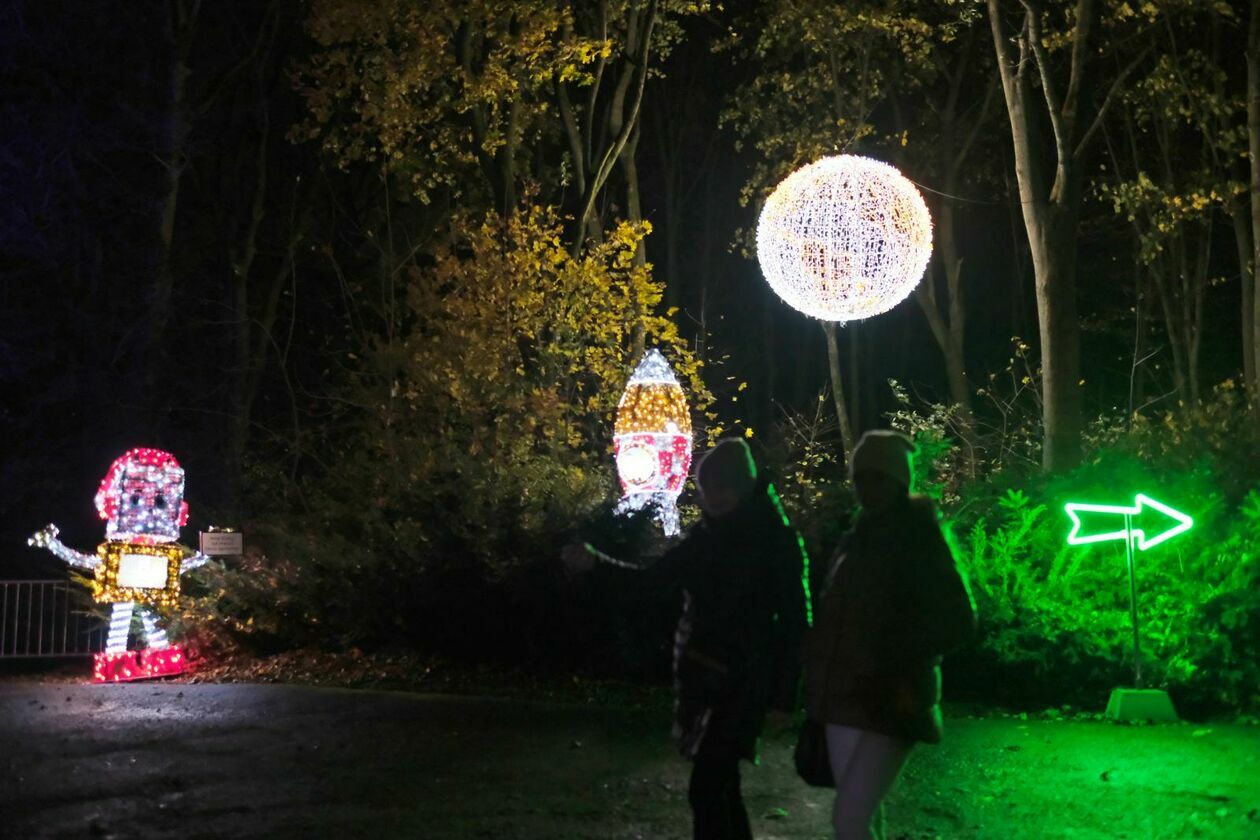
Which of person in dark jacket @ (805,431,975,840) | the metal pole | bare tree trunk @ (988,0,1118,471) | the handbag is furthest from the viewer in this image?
bare tree trunk @ (988,0,1118,471)

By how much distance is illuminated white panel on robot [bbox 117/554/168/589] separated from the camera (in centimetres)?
1594

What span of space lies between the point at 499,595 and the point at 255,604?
11.9 ft

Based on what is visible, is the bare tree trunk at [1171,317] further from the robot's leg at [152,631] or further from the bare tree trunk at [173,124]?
the robot's leg at [152,631]

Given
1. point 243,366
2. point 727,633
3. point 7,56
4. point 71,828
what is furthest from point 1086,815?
point 7,56

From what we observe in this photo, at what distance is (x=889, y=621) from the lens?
4797 mm

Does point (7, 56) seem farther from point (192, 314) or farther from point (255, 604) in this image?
point (255, 604)

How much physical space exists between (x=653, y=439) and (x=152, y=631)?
6.50 m

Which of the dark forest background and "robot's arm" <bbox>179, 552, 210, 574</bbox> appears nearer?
the dark forest background

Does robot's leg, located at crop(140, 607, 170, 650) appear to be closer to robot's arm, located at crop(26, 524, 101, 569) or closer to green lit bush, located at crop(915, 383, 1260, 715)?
robot's arm, located at crop(26, 524, 101, 569)

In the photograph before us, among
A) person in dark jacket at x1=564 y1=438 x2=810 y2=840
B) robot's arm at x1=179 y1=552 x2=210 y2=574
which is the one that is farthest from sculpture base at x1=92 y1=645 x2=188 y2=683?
person in dark jacket at x1=564 y1=438 x2=810 y2=840

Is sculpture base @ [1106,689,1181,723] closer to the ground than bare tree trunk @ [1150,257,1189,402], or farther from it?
closer to the ground

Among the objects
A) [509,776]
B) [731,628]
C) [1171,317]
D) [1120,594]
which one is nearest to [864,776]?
[731,628]

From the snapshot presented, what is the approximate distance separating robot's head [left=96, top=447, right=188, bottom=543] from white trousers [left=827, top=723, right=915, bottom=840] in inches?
501

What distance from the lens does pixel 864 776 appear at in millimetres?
4789
